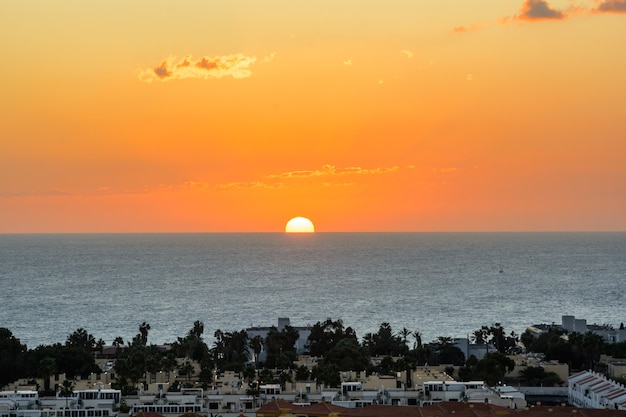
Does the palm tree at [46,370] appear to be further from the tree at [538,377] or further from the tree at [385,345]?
the tree at [538,377]

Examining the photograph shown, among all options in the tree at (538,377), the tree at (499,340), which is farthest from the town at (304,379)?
the tree at (499,340)

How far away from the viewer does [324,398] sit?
221 ft

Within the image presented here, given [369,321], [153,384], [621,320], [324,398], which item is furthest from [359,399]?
[621,320]

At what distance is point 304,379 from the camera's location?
7394cm

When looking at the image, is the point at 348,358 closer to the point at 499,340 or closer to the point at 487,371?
the point at 487,371

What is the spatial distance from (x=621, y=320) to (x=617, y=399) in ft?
314

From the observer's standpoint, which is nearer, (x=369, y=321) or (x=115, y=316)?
(x=369, y=321)

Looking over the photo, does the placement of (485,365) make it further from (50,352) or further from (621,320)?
(621,320)

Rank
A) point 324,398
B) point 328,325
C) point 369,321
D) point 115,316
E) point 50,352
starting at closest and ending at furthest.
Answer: point 324,398, point 50,352, point 328,325, point 369,321, point 115,316

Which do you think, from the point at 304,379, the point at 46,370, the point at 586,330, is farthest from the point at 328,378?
the point at 586,330

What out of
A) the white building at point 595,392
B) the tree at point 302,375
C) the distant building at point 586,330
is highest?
the distant building at point 586,330

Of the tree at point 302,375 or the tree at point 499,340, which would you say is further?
the tree at point 499,340

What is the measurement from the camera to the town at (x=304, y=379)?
64.2 metres

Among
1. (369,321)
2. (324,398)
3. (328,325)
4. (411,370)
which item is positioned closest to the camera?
(324,398)
